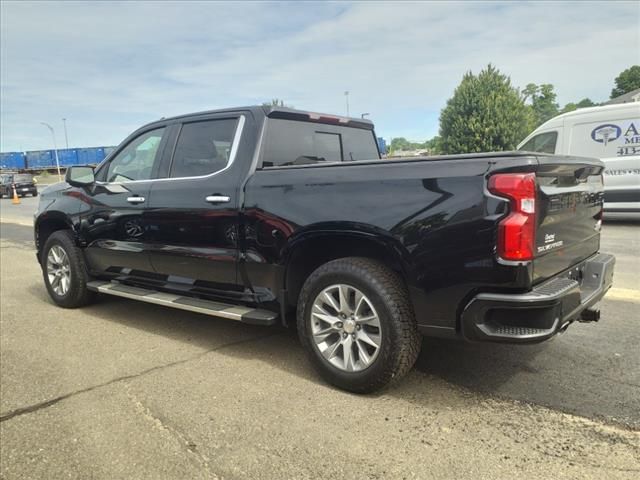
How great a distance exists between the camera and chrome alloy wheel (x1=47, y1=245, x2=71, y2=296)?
5.52 meters

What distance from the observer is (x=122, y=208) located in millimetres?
4801

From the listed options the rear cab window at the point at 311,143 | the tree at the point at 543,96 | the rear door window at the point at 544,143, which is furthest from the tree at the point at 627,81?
the rear cab window at the point at 311,143

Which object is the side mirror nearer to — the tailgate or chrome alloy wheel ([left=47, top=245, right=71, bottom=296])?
chrome alloy wheel ([left=47, top=245, right=71, bottom=296])

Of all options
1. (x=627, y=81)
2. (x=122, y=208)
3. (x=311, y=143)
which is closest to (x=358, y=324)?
(x=311, y=143)

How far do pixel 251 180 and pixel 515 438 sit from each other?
2380 millimetres

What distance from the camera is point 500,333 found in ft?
9.07

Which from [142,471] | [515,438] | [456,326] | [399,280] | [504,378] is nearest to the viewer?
[142,471]

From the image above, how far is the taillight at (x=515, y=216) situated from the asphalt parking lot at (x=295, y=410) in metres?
0.98

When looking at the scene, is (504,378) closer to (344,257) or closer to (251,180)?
(344,257)

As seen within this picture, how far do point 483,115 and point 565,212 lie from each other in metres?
23.7

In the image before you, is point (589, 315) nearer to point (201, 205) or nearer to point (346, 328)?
point (346, 328)

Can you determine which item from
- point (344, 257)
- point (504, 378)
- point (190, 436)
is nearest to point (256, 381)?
point (190, 436)

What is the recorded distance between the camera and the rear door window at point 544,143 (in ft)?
35.4

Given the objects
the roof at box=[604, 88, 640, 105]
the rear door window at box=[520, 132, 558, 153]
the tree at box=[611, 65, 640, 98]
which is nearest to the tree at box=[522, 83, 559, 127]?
the tree at box=[611, 65, 640, 98]
